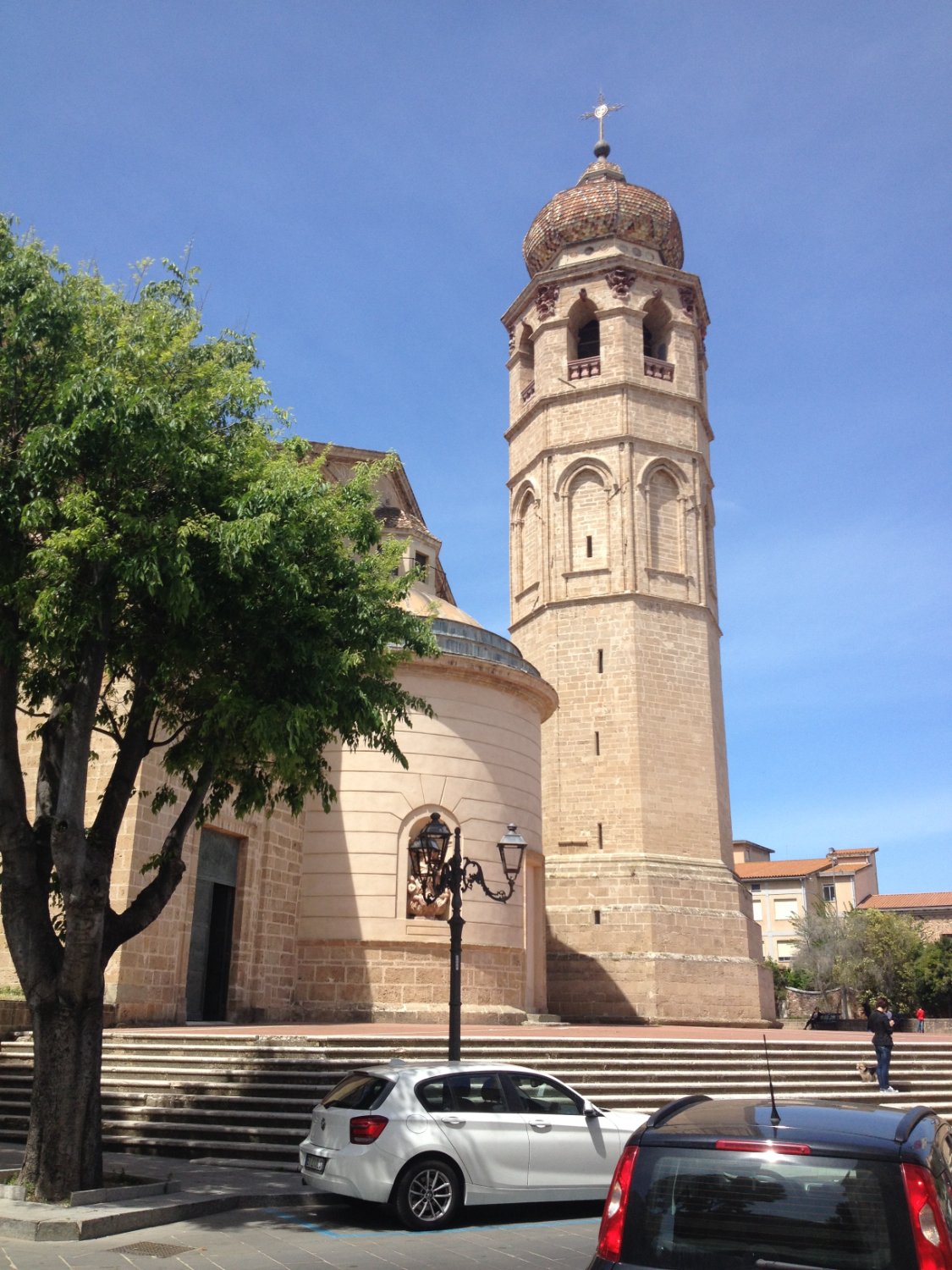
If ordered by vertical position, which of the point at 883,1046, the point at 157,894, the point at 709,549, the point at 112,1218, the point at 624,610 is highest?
the point at 709,549

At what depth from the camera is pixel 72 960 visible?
30.1 ft

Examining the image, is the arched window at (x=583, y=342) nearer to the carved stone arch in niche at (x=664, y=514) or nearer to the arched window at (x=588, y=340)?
the arched window at (x=588, y=340)

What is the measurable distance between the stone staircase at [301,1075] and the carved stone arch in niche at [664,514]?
56.0 feet

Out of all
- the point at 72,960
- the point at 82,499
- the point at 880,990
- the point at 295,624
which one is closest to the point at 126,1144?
the point at 72,960

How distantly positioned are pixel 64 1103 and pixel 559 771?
76.2ft

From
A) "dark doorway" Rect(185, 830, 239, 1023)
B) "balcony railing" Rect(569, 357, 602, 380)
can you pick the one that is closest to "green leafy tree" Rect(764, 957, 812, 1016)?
"balcony railing" Rect(569, 357, 602, 380)

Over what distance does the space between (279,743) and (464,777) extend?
1368 centimetres

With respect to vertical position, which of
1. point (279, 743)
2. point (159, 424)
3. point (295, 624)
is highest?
point (159, 424)

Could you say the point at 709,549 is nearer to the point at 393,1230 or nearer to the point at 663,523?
the point at 663,523

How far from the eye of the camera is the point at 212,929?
808 inches

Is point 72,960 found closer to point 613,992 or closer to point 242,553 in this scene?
point 242,553

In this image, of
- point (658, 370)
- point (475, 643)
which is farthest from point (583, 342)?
point (475, 643)

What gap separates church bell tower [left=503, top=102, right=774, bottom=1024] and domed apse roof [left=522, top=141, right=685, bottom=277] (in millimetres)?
62

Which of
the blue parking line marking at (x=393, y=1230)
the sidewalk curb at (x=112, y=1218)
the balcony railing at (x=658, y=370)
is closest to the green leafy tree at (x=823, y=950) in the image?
the balcony railing at (x=658, y=370)
